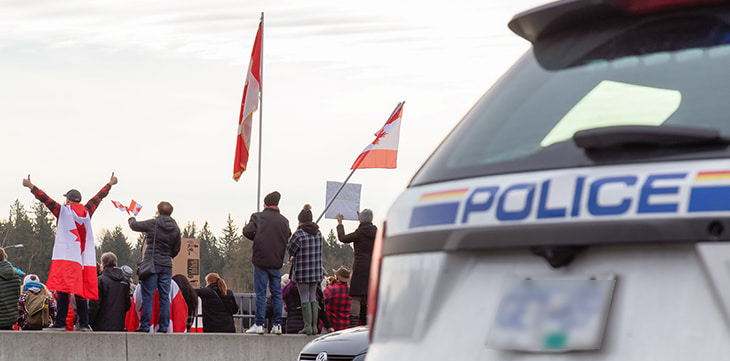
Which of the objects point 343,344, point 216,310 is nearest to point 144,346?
point 216,310

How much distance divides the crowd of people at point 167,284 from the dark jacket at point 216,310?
0.01m

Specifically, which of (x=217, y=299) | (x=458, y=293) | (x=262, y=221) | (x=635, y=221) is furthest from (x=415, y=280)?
(x=217, y=299)

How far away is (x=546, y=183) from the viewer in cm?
216

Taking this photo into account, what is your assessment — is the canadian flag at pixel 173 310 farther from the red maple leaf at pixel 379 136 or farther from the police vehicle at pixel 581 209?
the police vehicle at pixel 581 209

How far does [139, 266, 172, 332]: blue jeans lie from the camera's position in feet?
42.3

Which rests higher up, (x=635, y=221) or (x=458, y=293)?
(x=635, y=221)

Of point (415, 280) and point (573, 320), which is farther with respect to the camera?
point (415, 280)

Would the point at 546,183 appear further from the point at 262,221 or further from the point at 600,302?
the point at 262,221

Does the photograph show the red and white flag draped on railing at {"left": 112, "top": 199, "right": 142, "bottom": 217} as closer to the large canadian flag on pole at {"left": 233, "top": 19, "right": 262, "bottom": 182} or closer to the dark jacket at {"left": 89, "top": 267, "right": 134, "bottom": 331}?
the large canadian flag on pole at {"left": 233, "top": 19, "right": 262, "bottom": 182}

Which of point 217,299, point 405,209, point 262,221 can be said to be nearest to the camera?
point 405,209

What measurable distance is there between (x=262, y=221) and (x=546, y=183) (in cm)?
A: 1137

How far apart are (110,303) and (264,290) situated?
2488 mm

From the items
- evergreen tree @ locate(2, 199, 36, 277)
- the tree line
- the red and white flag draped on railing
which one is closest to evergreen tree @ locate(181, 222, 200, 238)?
the tree line

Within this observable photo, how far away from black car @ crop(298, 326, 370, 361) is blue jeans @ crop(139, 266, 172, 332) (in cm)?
620
